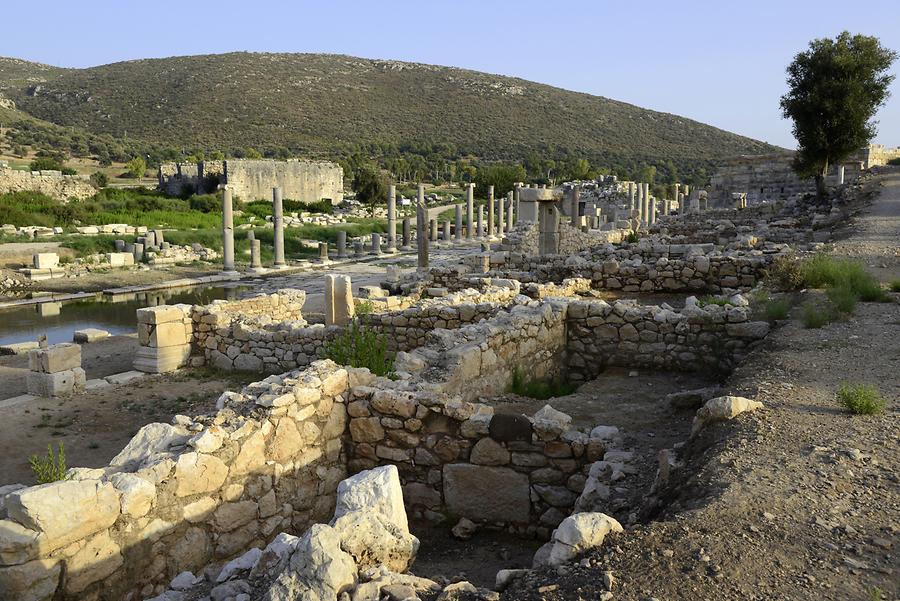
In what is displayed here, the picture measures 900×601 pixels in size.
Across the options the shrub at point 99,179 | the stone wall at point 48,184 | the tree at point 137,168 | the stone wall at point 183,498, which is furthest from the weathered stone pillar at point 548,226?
the tree at point 137,168

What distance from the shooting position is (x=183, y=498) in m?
4.40

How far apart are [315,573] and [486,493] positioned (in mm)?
2425

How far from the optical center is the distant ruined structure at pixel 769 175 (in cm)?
3459

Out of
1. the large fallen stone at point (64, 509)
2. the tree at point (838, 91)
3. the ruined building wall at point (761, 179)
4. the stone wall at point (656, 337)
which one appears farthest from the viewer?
the ruined building wall at point (761, 179)

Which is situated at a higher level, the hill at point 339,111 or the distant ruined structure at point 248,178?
the hill at point 339,111

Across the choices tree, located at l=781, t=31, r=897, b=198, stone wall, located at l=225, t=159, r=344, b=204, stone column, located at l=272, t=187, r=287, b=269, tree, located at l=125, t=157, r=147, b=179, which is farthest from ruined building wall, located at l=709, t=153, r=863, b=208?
tree, located at l=125, t=157, r=147, b=179

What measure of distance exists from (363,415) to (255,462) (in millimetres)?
1063

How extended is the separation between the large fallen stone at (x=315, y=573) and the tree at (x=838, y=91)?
86.7 feet

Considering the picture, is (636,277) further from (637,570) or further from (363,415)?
(637,570)

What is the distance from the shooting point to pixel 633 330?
9.02 m

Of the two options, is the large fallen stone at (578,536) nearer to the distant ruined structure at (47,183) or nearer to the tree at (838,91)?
the tree at (838,91)

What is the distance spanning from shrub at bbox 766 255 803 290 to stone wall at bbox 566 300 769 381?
2171mm

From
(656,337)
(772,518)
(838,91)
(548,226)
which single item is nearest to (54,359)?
(656,337)

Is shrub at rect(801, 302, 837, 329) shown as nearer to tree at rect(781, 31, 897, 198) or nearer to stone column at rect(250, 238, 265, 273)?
tree at rect(781, 31, 897, 198)
